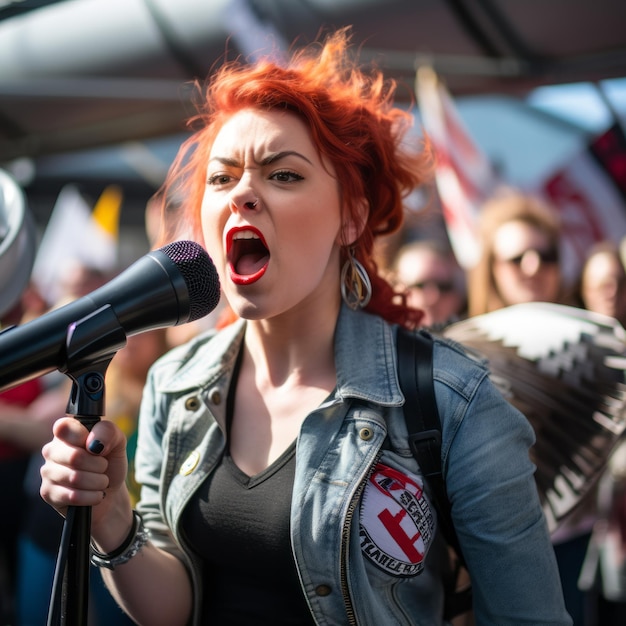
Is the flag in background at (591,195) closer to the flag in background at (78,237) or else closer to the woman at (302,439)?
the woman at (302,439)

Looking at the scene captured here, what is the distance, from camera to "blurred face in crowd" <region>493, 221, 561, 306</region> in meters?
2.66

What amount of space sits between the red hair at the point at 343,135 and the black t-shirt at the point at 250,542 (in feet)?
1.50

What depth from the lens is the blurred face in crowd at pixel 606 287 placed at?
112 inches

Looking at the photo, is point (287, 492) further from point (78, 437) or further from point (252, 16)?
point (252, 16)

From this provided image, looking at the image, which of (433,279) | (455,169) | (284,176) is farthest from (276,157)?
(455,169)

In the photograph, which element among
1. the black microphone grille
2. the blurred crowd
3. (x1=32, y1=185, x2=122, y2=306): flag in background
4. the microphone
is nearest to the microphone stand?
the microphone

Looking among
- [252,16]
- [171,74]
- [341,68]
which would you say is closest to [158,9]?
[171,74]

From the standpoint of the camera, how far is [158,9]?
4.14 m

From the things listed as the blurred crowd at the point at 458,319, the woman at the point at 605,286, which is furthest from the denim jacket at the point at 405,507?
the woman at the point at 605,286

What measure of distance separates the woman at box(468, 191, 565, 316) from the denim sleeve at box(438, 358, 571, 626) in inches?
54.9

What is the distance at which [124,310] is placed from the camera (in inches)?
44.3

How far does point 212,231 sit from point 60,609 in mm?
707

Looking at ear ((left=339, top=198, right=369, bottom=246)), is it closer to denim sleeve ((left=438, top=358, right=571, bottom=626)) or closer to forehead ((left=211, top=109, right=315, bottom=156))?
forehead ((left=211, top=109, right=315, bottom=156))

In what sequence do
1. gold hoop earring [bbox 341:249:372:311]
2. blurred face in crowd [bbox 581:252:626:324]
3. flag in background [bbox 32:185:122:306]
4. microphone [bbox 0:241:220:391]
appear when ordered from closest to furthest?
1. microphone [bbox 0:241:220:391]
2. gold hoop earring [bbox 341:249:372:311]
3. blurred face in crowd [bbox 581:252:626:324]
4. flag in background [bbox 32:185:122:306]
